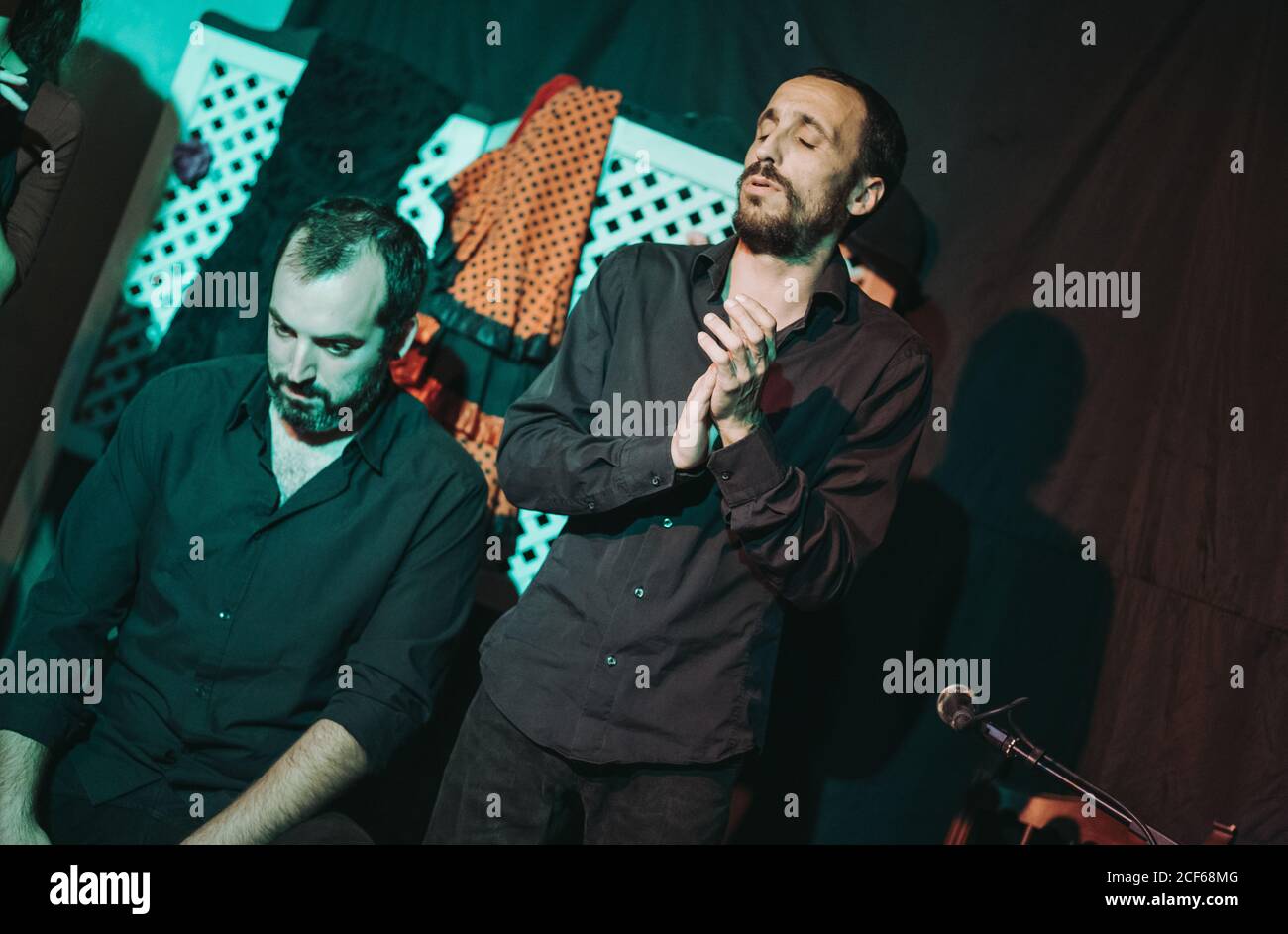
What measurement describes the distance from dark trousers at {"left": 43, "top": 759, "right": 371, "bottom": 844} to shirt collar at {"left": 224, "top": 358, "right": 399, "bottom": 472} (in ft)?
2.41

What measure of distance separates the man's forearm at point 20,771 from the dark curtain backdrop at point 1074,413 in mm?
1903

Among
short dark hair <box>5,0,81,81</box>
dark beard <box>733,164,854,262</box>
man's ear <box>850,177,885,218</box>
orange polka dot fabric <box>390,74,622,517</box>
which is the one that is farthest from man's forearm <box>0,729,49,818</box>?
man's ear <box>850,177,885,218</box>

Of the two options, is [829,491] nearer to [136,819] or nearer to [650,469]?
[650,469]

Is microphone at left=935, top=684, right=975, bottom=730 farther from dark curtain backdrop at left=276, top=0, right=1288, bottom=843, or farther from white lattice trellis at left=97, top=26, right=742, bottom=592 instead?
white lattice trellis at left=97, top=26, right=742, bottom=592

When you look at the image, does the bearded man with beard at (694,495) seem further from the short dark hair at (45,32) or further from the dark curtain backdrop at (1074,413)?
the short dark hair at (45,32)

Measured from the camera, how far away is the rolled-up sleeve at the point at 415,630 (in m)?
2.23

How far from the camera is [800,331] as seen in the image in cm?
224

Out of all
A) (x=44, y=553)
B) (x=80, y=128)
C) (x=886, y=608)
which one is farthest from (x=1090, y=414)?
(x=44, y=553)

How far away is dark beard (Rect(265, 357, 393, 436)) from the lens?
2.34 metres

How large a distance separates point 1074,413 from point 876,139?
128cm

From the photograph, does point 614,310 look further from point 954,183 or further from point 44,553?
point 44,553

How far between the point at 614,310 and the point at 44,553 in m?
1.92

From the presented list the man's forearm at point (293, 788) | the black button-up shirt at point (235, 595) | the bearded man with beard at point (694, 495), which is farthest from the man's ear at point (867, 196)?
the man's forearm at point (293, 788)

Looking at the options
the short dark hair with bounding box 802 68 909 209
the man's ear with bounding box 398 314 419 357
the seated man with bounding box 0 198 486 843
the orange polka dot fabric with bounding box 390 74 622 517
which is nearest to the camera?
the seated man with bounding box 0 198 486 843
